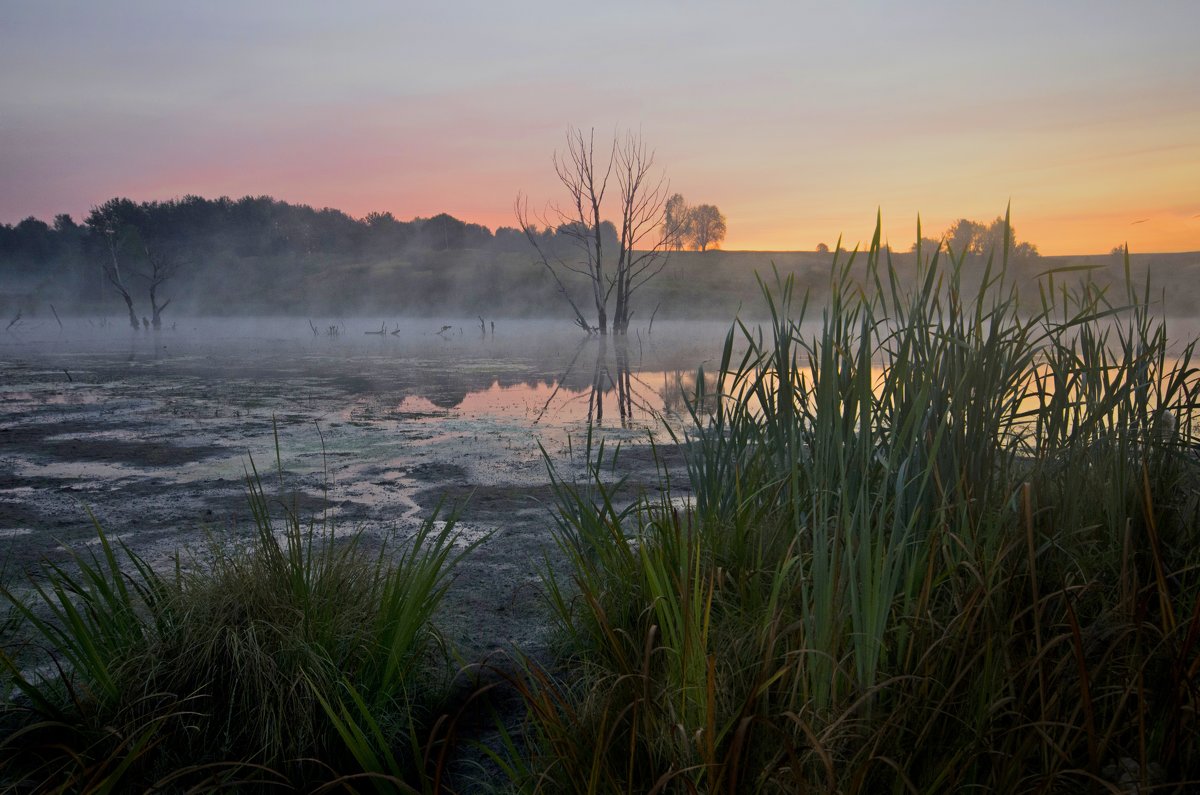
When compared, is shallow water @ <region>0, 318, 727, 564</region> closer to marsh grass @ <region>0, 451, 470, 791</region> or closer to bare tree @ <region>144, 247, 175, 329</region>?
marsh grass @ <region>0, 451, 470, 791</region>

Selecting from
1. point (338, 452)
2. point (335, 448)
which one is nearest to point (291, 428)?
point (335, 448)

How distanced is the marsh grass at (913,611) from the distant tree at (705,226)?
56.1 m

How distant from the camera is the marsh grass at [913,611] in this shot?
1.42 metres

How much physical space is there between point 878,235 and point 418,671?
1.78 m

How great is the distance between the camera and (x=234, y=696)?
6.50 feet

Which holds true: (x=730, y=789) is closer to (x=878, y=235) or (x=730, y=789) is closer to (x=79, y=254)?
(x=878, y=235)

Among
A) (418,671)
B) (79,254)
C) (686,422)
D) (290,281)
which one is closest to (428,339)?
(686,422)

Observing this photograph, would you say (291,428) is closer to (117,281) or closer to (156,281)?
(117,281)

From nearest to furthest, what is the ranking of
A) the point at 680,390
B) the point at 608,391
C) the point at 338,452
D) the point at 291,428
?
the point at 338,452 < the point at 291,428 < the point at 680,390 < the point at 608,391

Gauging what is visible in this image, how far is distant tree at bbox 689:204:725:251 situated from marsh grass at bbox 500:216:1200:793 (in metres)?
56.1

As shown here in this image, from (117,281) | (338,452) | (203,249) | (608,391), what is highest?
(203,249)

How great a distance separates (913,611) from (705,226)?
58.3 meters

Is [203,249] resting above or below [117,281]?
above

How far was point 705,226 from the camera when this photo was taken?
58.0 metres
